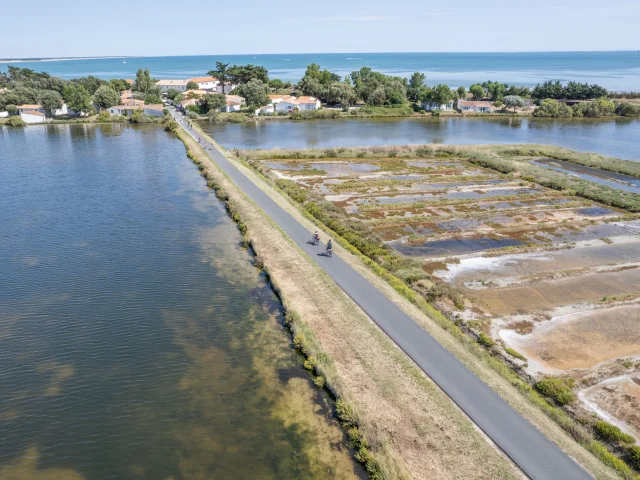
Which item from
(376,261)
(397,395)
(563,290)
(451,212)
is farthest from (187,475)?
(451,212)

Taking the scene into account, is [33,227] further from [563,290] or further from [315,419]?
[563,290]

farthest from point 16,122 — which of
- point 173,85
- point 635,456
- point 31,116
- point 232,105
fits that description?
point 635,456

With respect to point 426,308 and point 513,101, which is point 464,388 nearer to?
point 426,308

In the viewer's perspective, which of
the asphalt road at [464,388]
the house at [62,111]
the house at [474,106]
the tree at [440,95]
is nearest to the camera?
the asphalt road at [464,388]

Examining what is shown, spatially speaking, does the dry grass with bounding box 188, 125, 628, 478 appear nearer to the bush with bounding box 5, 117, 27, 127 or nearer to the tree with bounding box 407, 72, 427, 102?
the bush with bounding box 5, 117, 27, 127

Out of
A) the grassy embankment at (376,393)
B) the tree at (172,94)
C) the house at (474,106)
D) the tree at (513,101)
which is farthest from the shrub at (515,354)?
the tree at (172,94)

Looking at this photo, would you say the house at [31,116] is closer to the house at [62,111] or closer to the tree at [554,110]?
the house at [62,111]
